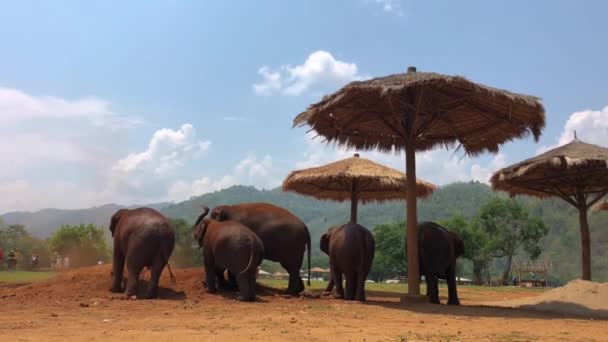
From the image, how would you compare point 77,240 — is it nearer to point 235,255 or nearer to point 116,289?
point 116,289

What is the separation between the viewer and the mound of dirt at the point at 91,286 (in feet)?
38.9

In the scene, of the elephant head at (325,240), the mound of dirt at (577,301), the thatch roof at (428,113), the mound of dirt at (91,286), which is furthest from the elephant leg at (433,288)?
the mound of dirt at (91,286)

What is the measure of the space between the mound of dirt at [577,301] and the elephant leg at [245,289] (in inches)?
221

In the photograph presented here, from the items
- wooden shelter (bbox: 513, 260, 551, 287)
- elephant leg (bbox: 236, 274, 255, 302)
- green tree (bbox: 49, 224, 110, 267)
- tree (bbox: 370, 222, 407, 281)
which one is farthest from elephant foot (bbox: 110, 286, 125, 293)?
A: tree (bbox: 370, 222, 407, 281)

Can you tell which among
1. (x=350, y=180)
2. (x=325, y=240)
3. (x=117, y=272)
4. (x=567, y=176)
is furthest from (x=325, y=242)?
(x=567, y=176)

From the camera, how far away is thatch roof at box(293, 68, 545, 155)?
1100 centimetres

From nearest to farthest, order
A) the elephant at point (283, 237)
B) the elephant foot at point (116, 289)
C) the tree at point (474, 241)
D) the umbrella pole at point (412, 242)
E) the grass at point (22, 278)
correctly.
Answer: the umbrella pole at point (412, 242), the elephant foot at point (116, 289), the elephant at point (283, 237), the grass at point (22, 278), the tree at point (474, 241)

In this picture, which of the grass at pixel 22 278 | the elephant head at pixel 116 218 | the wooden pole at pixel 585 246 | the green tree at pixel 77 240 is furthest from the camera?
the green tree at pixel 77 240

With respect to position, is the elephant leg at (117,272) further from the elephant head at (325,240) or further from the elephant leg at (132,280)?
the elephant head at (325,240)

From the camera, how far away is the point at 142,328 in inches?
285

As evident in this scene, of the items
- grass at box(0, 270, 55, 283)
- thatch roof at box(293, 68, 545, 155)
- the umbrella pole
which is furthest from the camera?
grass at box(0, 270, 55, 283)

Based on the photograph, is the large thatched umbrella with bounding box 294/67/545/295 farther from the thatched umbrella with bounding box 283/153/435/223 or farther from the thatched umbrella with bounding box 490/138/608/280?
the thatched umbrella with bounding box 283/153/435/223

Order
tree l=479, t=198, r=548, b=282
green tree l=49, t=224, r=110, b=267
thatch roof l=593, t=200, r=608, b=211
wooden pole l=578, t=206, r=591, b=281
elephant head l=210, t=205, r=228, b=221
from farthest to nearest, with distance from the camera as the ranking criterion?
tree l=479, t=198, r=548, b=282
green tree l=49, t=224, r=110, b=267
thatch roof l=593, t=200, r=608, b=211
wooden pole l=578, t=206, r=591, b=281
elephant head l=210, t=205, r=228, b=221

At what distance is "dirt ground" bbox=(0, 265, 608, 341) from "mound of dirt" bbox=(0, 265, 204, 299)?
0.02 metres
